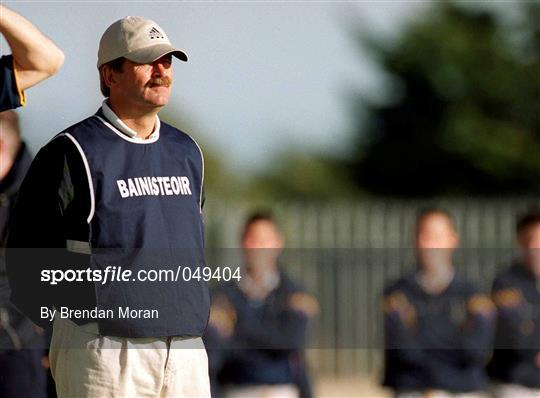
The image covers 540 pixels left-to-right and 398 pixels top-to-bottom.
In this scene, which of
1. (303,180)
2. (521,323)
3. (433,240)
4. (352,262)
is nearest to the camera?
(433,240)

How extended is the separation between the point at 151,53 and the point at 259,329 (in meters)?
4.33

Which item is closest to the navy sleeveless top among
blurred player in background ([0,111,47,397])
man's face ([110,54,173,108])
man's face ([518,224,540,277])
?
man's face ([110,54,173,108])

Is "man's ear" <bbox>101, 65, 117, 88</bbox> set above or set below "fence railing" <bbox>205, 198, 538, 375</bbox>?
above

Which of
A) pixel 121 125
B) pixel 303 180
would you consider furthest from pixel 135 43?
pixel 303 180

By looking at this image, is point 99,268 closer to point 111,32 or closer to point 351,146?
point 111,32

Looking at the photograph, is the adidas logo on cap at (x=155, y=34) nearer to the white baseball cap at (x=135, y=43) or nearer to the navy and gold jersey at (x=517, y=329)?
the white baseball cap at (x=135, y=43)

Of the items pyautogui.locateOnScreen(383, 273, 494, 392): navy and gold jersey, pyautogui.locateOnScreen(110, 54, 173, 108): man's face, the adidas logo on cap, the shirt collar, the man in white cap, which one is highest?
the adidas logo on cap

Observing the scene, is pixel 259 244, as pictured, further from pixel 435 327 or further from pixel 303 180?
pixel 303 180

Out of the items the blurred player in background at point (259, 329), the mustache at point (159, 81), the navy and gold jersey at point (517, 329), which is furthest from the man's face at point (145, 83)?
the navy and gold jersey at point (517, 329)

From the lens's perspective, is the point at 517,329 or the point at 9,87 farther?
the point at 517,329

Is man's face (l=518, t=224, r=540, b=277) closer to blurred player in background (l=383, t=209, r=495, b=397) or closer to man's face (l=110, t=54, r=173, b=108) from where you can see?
blurred player in background (l=383, t=209, r=495, b=397)

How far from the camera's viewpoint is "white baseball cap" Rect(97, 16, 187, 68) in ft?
17.8

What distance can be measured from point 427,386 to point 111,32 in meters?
4.20

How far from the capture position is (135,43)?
214 inches
